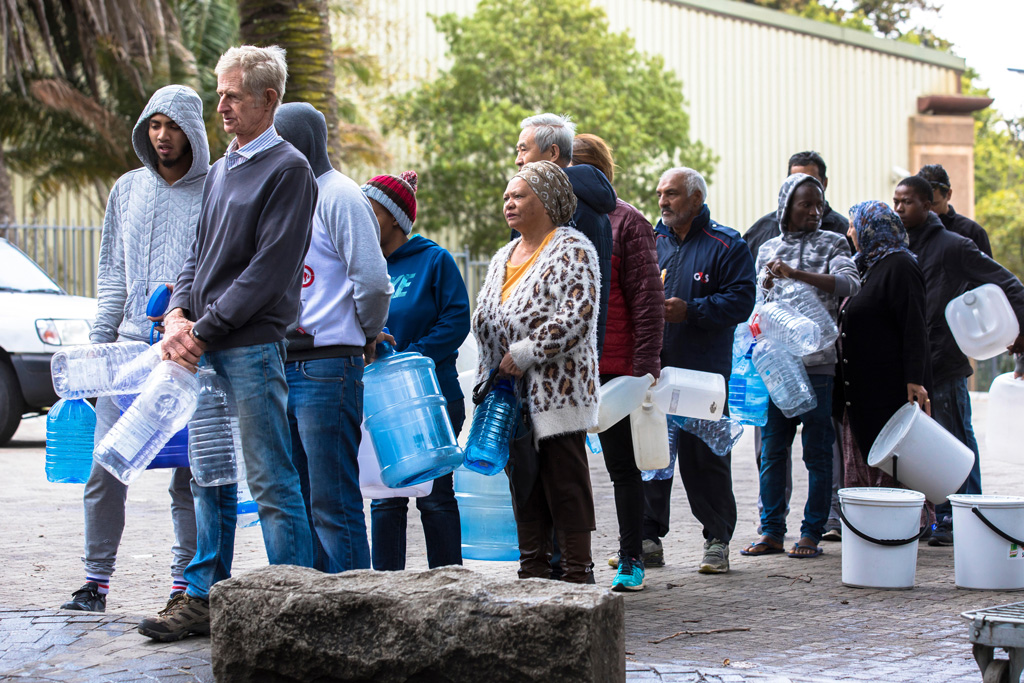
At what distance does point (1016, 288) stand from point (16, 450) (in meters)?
8.98

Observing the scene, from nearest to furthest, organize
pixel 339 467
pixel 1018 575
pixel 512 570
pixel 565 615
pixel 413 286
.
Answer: pixel 565 615, pixel 339 467, pixel 413 286, pixel 1018 575, pixel 512 570

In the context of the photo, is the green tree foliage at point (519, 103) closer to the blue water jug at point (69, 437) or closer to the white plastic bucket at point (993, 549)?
the white plastic bucket at point (993, 549)

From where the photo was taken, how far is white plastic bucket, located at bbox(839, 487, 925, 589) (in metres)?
5.69

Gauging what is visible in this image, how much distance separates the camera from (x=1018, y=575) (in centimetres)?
567

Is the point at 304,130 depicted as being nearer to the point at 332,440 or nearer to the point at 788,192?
the point at 332,440

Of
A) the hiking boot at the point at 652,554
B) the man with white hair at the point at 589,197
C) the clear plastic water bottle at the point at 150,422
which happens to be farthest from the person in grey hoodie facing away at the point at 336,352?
the hiking boot at the point at 652,554

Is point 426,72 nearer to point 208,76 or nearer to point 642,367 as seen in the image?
point 208,76

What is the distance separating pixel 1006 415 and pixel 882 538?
98.7 inches

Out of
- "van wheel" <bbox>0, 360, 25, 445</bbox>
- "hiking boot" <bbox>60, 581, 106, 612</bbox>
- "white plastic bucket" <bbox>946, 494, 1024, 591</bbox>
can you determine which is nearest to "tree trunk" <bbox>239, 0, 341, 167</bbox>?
"van wheel" <bbox>0, 360, 25, 445</bbox>

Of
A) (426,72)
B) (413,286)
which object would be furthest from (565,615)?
(426,72)

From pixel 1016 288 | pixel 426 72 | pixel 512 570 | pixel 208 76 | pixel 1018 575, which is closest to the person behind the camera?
pixel 1018 575

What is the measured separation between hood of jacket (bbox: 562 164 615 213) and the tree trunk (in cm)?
613

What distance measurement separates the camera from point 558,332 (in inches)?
181

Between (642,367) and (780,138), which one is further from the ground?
(780,138)
